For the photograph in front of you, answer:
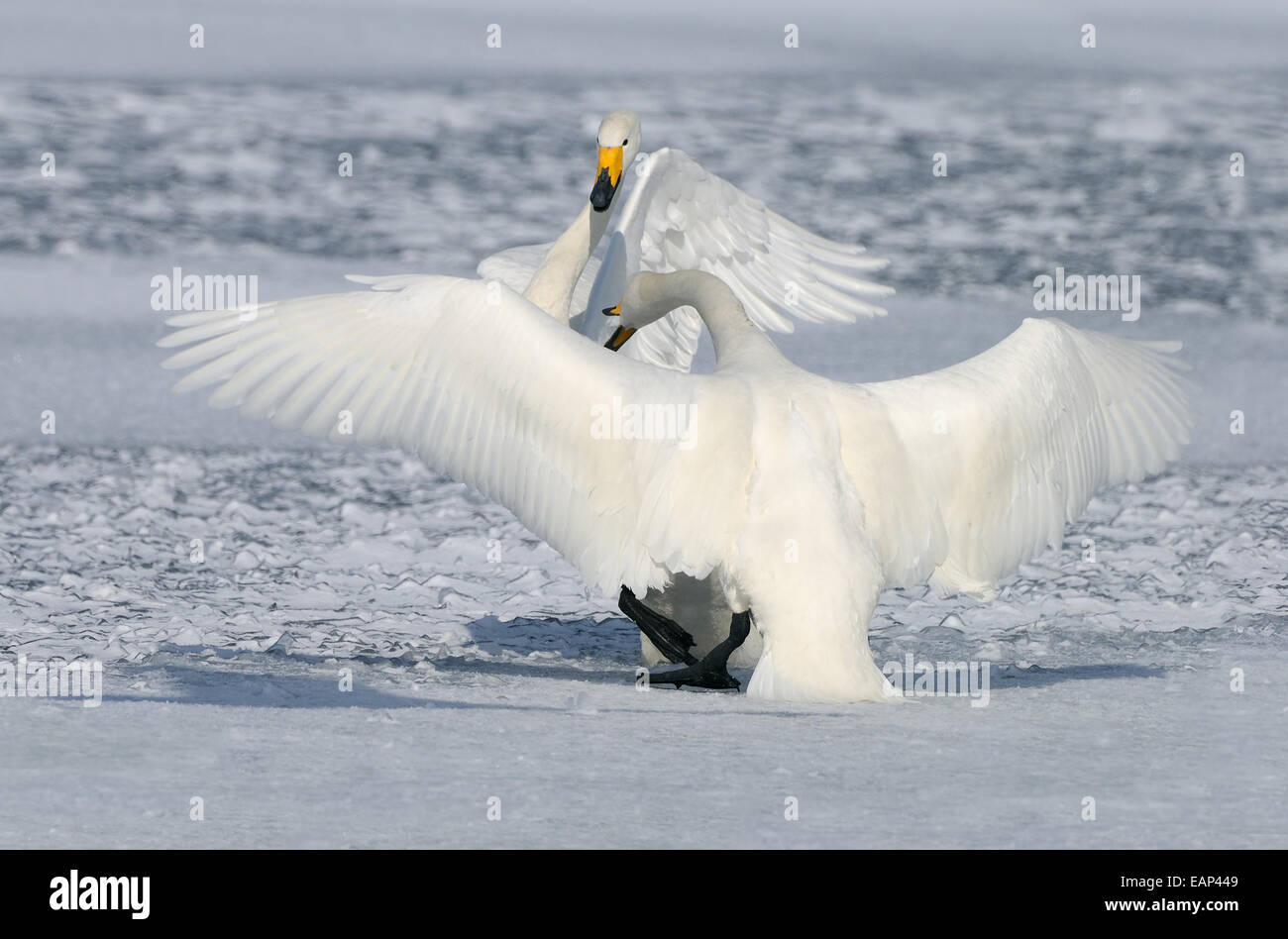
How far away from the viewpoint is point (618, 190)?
8477 mm

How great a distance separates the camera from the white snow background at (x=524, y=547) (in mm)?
4496

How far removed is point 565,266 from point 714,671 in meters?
2.30

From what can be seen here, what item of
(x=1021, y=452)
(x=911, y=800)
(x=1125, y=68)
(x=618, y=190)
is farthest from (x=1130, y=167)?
(x=911, y=800)

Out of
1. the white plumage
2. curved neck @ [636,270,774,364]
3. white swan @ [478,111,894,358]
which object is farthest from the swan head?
curved neck @ [636,270,774,364]

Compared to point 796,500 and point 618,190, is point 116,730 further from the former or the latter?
point 618,190

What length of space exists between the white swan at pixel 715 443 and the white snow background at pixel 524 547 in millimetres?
448

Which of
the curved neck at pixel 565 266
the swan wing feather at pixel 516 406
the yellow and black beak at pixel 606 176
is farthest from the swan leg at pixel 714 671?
the yellow and black beak at pixel 606 176

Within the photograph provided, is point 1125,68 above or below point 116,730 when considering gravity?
above

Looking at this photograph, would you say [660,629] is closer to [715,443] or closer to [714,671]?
[714,671]

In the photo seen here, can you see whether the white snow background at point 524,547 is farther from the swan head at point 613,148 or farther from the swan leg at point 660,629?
the swan head at point 613,148

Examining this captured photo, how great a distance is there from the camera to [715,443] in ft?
19.5

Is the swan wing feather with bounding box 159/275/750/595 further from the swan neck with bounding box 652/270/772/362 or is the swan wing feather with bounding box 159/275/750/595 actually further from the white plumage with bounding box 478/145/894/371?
the white plumage with bounding box 478/145/894/371

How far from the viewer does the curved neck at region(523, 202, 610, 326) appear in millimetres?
7863

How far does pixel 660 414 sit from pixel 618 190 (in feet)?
9.15
